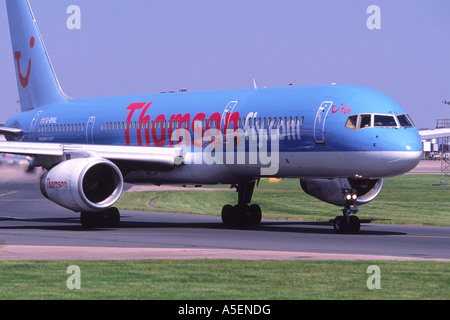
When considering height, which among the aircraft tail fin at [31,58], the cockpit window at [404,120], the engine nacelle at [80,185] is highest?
the aircraft tail fin at [31,58]

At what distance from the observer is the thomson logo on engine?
28297 mm

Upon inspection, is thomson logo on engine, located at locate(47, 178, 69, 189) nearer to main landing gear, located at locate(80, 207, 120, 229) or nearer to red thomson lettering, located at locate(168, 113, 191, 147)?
main landing gear, located at locate(80, 207, 120, 229)

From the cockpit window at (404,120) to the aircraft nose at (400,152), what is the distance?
0.54 meters

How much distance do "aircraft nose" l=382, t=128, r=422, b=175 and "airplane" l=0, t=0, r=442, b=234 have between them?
0.03 meters

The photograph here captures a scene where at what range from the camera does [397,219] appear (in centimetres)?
3522

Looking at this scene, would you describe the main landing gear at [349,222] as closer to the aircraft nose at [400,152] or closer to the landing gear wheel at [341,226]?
the landing gear wheel at [341,226]

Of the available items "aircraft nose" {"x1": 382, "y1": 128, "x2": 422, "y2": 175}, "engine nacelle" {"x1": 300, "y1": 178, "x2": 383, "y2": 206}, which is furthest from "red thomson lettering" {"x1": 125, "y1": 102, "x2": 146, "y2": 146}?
"aircraft nose" {"x1": 382, "y1": 128, "x2": 422, "y2": 175}

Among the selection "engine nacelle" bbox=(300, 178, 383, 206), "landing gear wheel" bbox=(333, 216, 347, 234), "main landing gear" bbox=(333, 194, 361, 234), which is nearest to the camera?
"main landing gear" bbox=(333, 194, 361, 234)

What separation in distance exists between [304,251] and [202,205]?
2655 centimetres

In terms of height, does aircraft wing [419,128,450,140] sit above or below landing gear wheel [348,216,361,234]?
above

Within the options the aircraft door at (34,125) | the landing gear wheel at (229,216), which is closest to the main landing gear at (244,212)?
the landing gear wheel at (229,216)

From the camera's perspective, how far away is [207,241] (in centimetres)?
2441

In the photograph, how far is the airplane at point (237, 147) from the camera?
2680 cm
